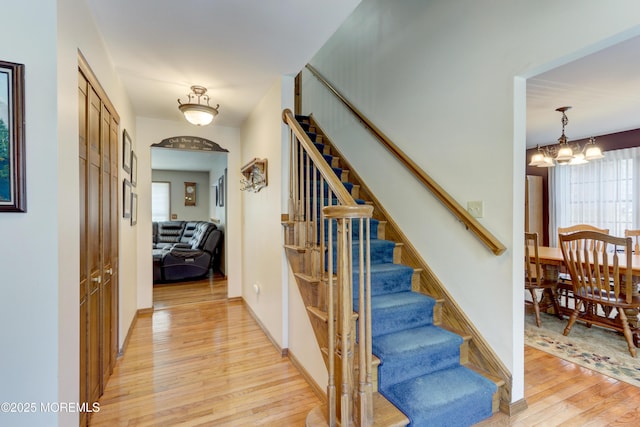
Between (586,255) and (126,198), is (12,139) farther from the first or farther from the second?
(586,255)

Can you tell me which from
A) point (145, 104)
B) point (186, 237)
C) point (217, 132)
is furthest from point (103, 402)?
point (186, 237)

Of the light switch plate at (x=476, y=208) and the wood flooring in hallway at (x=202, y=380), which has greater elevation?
the light switch plate at (x=476, y=208)

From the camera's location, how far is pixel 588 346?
2.84m

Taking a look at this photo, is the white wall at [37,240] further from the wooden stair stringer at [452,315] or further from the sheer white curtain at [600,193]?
the sheer white curtain at [600,193]

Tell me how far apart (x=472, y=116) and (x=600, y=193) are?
4.64m

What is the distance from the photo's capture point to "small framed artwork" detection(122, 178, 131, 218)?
2829 mm

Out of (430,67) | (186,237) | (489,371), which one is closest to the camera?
(489,371)

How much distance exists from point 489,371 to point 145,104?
4057 mm

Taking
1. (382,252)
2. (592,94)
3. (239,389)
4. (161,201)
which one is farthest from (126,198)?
(161,201)

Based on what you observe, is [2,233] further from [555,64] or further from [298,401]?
[555,64]

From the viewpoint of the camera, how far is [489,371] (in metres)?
2.04

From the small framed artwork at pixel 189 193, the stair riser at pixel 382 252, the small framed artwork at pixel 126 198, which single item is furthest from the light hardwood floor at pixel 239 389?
the small framed artwork at pixel 189 193

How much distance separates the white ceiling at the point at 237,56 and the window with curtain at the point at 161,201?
447cm

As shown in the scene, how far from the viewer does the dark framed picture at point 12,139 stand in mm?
1146
